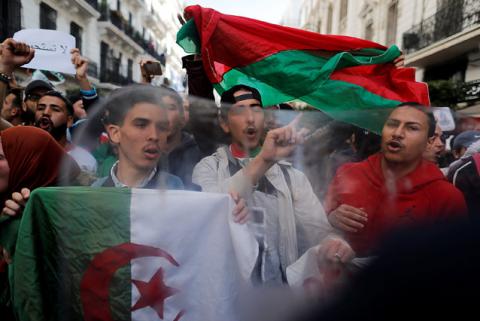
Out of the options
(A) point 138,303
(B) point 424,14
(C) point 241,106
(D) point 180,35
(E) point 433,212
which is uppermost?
(B) point 424,14

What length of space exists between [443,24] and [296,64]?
14.5m

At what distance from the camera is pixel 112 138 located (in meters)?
1.76

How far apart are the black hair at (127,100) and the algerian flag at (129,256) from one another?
274 mm

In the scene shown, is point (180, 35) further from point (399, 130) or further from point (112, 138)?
point (399, 130)

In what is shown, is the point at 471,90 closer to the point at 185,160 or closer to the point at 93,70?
the point at 185,160

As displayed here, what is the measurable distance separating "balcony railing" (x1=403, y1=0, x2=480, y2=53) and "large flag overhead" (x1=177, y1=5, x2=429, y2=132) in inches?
499

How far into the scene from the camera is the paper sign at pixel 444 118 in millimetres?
1736

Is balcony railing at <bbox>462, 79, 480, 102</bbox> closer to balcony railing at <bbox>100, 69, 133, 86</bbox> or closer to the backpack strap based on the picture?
the backpack strap

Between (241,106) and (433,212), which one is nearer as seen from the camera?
(433,212)

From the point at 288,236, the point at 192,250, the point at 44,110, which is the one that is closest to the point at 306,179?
the point at 288,236

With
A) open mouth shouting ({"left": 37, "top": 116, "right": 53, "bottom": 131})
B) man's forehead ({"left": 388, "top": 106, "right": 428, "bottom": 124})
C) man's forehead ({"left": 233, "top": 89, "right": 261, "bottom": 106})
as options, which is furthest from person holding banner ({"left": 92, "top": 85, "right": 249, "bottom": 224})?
open mouth shouting ({"left": 37, "top": 116, "right": 53, "bottom": 131})

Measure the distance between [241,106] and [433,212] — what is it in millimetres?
763

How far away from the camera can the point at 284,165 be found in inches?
66.9

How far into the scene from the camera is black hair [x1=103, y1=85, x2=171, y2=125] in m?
1.74
